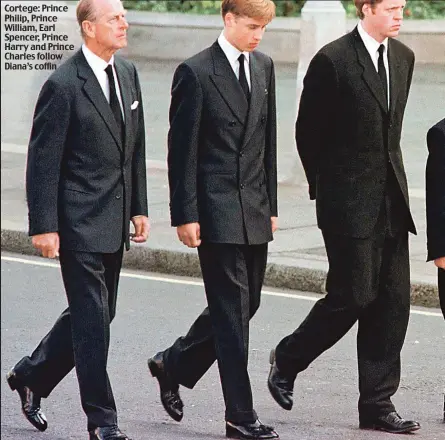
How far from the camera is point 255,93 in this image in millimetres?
6129

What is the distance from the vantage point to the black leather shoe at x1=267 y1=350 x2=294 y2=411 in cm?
650

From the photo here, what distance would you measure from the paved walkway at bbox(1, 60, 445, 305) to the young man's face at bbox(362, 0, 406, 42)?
3.21 metres

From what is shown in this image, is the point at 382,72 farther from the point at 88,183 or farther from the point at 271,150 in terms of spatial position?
the point at 88,183

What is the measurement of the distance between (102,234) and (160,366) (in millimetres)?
894

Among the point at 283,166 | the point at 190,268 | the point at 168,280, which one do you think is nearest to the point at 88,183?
the point at 168,280

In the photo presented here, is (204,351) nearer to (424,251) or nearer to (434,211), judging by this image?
(434,211)

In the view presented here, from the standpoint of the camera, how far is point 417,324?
848 cm

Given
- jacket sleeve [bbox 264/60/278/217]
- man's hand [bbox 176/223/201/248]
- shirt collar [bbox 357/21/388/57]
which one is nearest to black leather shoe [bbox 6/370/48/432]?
man's hand [bbox 176/223/201/248]

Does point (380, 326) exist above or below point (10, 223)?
above

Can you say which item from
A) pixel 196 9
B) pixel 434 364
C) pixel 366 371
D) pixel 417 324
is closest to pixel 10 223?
pixel 417 324

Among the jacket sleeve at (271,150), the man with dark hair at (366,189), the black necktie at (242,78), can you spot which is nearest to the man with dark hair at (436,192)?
the man with dark hair at (366,189)

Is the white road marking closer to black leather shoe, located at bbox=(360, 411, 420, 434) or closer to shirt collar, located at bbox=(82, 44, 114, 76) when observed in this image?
black leather shoe, located at bbox=(360, 411, 420, 434)

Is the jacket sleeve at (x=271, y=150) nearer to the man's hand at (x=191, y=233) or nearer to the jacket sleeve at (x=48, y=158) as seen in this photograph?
the man's hand at (x=191, y=233)

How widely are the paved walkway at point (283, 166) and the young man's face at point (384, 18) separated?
3207 mm
